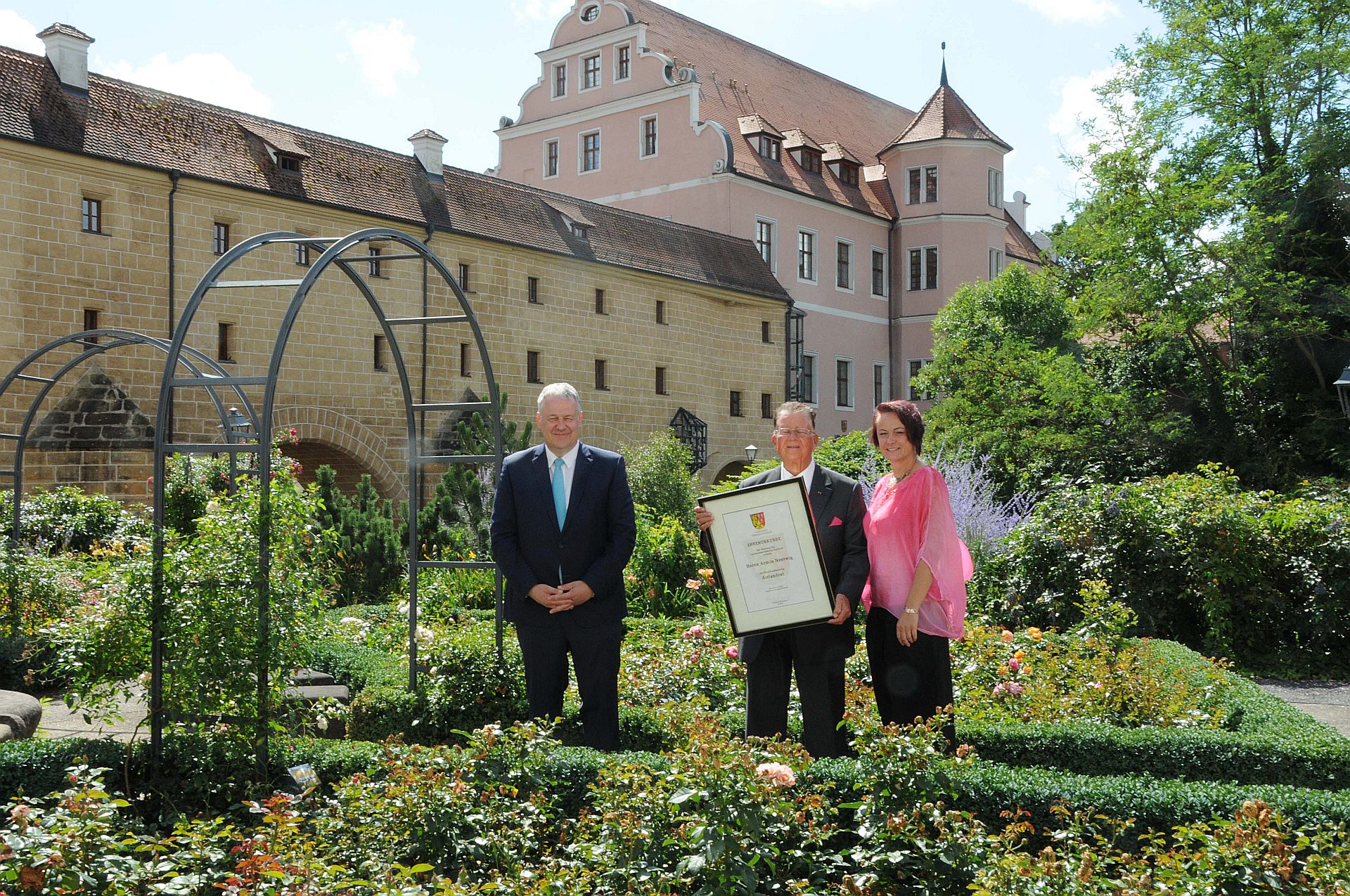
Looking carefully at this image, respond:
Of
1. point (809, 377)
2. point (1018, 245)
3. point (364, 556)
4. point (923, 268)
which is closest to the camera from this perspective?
point (364, 556)

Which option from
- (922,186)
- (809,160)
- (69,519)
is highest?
(809,160)

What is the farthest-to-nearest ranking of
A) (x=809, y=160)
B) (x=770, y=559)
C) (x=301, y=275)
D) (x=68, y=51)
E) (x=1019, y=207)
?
(x=1019, y=207), (x=809, y=160), (x=301, y=275), (x=68, y=51), (x=770, y=559)

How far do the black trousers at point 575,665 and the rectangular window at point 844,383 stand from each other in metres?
30.2

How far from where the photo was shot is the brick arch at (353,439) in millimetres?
19656

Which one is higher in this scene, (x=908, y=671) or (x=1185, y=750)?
(x=908, y=671)

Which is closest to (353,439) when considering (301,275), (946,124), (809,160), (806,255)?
(301,275)

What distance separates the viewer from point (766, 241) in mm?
32062

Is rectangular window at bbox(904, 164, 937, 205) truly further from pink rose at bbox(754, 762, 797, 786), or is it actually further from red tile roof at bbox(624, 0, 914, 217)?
pink rose at bbox(754, 762, 797, 786)

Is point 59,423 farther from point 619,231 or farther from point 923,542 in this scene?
point 923,542

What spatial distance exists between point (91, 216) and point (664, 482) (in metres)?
9.60

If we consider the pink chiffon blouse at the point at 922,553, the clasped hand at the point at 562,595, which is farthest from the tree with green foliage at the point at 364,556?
the pink chiffon blouse at the point at 922,553

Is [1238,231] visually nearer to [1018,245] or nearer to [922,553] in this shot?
[922,553]

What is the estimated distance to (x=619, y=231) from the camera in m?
26.6

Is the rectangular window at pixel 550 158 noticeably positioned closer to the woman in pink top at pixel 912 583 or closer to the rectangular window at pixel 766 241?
the rectangular window at pixel 766 241
